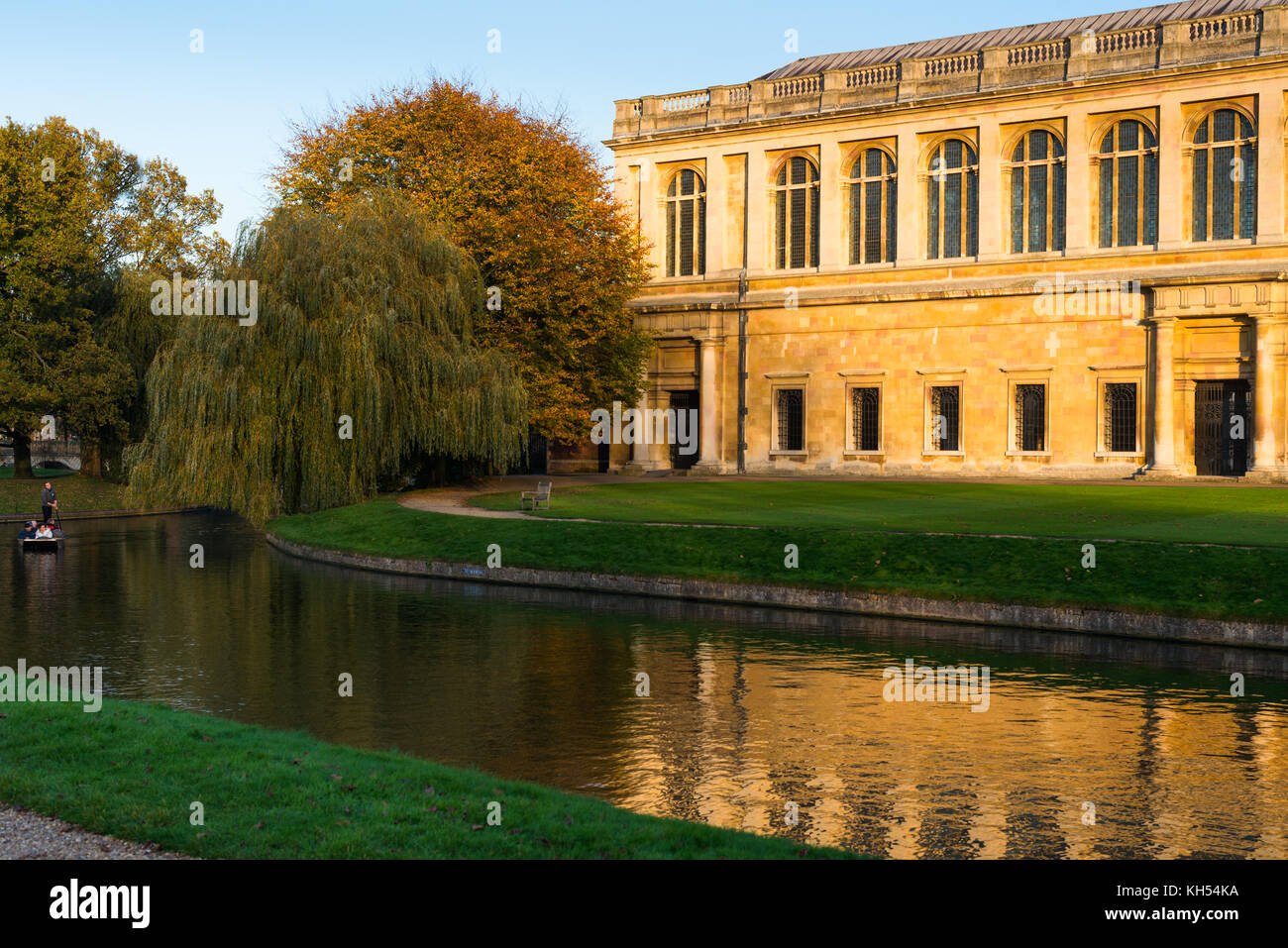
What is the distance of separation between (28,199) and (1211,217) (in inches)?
1923

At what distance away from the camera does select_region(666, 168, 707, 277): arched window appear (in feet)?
197

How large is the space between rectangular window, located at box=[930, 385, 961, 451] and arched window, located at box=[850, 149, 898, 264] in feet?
21.3

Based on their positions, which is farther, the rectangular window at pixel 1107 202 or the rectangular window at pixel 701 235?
the rectangular window at pixel 701 235

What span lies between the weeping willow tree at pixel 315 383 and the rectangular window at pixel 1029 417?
2292 cm

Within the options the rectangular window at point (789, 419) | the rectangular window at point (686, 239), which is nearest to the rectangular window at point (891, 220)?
the rectangular window at point (789, 419)

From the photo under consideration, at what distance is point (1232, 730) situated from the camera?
1409 centimetres

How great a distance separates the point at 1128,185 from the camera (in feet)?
167

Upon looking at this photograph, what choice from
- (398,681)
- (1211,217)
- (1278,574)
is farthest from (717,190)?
(398,681)

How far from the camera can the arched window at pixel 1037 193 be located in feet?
172

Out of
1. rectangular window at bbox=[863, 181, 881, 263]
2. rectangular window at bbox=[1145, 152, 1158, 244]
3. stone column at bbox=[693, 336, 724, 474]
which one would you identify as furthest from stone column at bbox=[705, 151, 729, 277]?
rectangular window at bbox=[1145, 152, 1158, 244]

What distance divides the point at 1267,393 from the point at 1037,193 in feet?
41.2

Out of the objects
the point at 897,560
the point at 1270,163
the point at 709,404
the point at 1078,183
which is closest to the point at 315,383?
the point at 897,560

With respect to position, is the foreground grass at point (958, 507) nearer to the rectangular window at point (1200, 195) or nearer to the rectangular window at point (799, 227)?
the rectangular window at point (1200, 195)

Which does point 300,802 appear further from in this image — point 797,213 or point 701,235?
point 701,235
